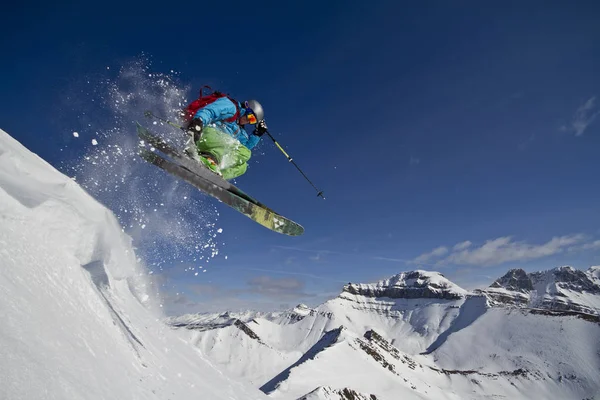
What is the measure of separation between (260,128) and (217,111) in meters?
2.33

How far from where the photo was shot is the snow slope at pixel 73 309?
2836 millimetres

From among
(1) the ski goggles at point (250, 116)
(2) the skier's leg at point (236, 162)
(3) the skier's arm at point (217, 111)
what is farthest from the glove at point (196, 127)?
(1) the ski goggles at point (250, 116)

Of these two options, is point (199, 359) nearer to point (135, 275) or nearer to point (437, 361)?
point (135, 275)

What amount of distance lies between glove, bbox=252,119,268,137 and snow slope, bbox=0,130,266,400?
18.9 feet

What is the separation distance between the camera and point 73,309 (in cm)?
387

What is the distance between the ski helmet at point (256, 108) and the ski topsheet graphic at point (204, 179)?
2431 millimetres

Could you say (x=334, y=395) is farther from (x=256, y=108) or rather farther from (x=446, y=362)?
(x=446, y=362)

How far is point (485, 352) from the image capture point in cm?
16450

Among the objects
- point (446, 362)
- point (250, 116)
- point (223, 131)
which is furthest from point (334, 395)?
point (446, 362)

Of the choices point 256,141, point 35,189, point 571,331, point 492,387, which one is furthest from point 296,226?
point 571,331

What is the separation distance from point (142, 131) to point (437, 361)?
198396mm

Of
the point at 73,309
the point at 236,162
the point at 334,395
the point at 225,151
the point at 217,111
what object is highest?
the point at 217,111

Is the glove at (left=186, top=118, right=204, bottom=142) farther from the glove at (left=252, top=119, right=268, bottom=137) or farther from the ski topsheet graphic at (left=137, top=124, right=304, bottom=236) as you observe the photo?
the glove at (left=252, top=119, right=268, bottom=137)

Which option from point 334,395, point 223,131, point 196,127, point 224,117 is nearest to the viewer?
point 196,127
